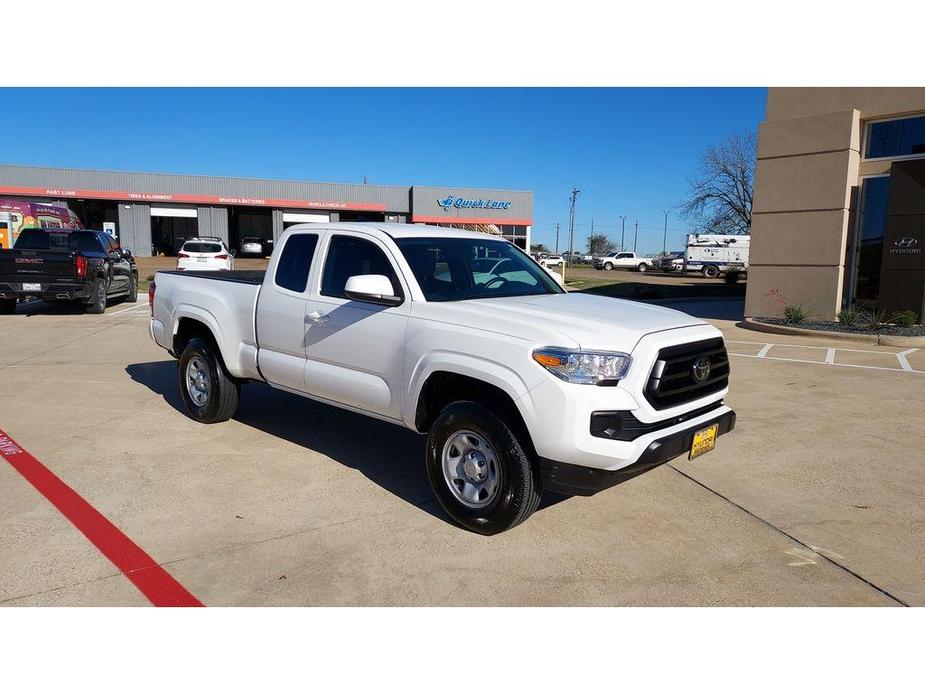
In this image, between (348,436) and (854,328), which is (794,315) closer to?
(854,328)

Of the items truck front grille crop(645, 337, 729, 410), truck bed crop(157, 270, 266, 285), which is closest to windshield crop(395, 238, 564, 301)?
truck front grille crop(645, 337, 729, 410)

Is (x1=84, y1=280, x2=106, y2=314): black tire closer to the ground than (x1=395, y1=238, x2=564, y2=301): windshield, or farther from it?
closer to the ground

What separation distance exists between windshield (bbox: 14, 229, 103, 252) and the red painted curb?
11.4 m

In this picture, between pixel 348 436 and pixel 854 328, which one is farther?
pixel 854 328

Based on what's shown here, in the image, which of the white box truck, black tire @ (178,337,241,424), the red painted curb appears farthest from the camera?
the white box truck

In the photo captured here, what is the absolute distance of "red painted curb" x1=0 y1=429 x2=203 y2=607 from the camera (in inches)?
130

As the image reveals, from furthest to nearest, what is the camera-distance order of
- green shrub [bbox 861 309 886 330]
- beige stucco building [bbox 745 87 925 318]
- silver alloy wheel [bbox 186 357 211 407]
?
beige stucco building [bbox 745 87 925 318] → green shrub [bbox 861 309 886 330] → silver alloy wheel [bbox 186 357 211 407]

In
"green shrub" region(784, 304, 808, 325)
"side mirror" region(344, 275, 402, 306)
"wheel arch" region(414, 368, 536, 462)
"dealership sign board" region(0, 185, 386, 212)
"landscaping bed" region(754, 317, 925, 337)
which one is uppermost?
"dealership sign board" region(0, 185, 386, 212)

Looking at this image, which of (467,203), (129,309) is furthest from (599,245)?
(129,309)

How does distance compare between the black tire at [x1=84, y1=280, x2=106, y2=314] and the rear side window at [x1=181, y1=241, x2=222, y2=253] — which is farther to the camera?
the rear side window at [x1=181, y1=241, x2=222, y2=253]

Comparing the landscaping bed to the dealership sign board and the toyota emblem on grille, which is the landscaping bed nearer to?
the toyota emblem on grille

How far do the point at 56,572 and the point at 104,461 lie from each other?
1.88m

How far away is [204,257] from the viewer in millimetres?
22234

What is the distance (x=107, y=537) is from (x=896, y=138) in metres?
15.1
